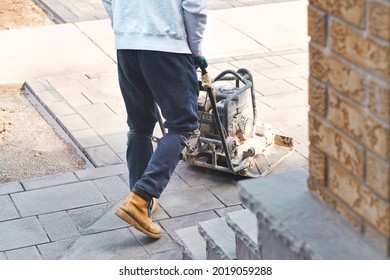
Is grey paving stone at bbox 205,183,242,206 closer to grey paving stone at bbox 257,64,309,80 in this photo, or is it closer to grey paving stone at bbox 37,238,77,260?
grey paving stone at bbox 37,238,77,260

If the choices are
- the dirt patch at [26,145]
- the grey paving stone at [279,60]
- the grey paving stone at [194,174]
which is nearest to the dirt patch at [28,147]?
the dirt patch at [26,145]

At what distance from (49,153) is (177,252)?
185 cm

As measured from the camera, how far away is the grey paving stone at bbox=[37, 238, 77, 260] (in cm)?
448

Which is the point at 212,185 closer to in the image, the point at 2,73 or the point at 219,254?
the point at 219,254

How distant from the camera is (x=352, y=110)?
2361 mm

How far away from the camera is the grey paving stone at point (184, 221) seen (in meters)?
4.75

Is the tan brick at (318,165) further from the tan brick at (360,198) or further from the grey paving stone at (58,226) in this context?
the grey paving stone at (58,226)

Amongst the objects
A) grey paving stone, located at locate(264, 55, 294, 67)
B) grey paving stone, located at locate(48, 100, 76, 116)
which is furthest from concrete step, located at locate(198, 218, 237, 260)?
grey paving stone, located at locate(264, 55, 294, 67)

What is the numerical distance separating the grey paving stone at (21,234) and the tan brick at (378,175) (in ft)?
8.88

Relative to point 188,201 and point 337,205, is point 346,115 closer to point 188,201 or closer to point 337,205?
point 337,205

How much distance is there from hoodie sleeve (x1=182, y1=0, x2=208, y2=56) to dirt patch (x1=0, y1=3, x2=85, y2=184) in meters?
1.65

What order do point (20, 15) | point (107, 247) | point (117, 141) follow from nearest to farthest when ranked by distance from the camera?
point (107, 247) < point (117, 141) < point (20, 15)

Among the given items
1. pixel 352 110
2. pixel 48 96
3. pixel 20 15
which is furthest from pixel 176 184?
pixel 20 15

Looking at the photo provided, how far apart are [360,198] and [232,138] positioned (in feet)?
9.24
